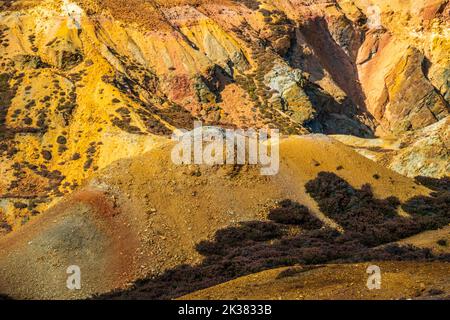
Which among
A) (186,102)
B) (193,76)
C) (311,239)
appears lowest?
(311,239)

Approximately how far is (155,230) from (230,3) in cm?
8071

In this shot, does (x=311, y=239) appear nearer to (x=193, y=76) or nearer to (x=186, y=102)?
(x=186, y=102)

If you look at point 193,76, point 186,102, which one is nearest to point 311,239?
point 186,102

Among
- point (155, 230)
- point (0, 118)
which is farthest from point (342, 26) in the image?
point (155, 230)

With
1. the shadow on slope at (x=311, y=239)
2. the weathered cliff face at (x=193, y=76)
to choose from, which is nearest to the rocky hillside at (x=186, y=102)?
the weathered cliff face at (x=193, y=76)

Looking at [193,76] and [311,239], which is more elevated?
[193,76]

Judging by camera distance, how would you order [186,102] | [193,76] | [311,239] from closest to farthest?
[311,239] < [186,102] < [193,76]

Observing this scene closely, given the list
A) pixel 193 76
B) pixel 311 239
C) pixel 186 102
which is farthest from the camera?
pixel 193 76

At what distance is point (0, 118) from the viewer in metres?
67.2

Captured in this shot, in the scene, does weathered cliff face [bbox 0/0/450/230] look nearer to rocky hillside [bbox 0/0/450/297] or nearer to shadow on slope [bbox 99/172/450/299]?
rocky hillside [bbox 0/0/450/297]

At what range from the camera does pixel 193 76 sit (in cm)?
8412

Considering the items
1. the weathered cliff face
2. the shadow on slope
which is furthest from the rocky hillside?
the shadow on slope

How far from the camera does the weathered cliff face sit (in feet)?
203

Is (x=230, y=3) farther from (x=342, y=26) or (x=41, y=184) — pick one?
(x=41, y=184)
